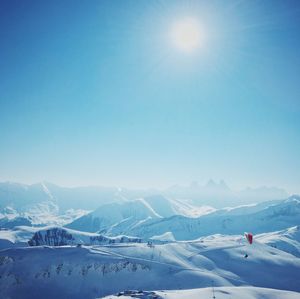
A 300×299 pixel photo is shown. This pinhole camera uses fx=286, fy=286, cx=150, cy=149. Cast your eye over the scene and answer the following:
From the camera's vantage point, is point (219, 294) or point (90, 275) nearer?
point (219, 294)

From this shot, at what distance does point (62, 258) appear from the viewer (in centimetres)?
17512

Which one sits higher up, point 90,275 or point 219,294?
point 219,294

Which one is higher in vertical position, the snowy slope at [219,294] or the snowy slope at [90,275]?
the snowy slope at [219,294]

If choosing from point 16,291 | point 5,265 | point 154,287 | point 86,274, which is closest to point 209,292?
point 154,287

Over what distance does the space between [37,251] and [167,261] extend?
85.9 meters

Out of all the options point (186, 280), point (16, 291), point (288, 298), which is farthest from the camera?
point (186, 280)

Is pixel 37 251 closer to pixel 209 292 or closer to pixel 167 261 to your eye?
pixel 167 261

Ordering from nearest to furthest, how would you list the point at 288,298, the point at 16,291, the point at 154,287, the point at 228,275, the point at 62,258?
the point at 288,298
the point at 16,291
the point at 154,287
the point at 62,258
the point at 228,275

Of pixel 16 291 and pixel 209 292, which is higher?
pixel 209 292

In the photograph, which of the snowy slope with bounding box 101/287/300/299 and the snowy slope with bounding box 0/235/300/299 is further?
the snowy slope with bounding box 0/235/300/299

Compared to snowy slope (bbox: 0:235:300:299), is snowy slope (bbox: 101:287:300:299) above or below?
above

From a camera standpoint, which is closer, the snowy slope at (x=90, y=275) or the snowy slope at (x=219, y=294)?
the snowy slope at (x=219, y=294)

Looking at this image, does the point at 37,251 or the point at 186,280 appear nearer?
the point at 186,280

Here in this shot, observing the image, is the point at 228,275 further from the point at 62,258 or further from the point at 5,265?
the point at 5,265
